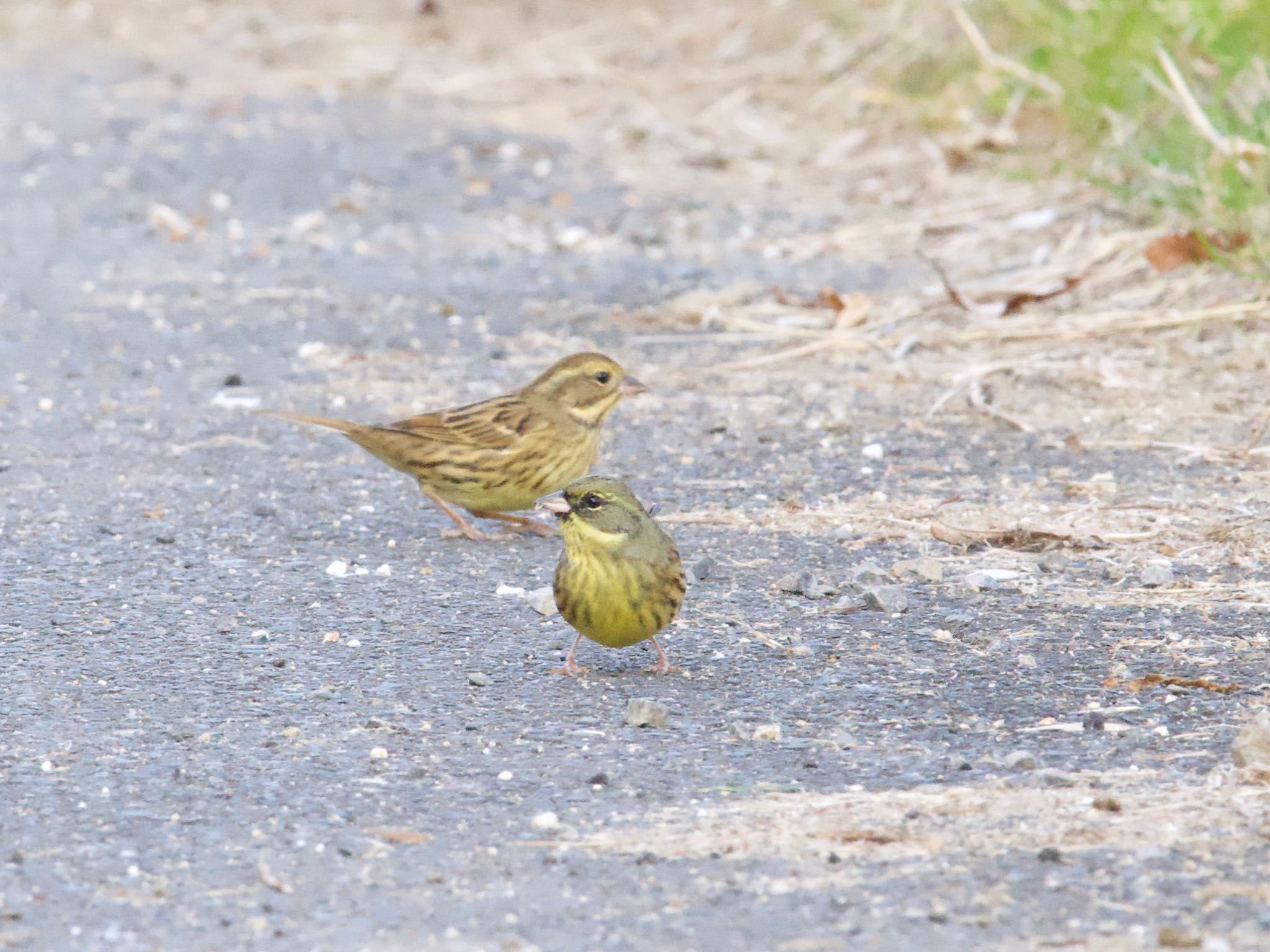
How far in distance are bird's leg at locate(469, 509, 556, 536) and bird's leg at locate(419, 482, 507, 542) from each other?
0.06m

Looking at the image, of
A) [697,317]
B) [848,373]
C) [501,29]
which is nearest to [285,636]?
[848,373]

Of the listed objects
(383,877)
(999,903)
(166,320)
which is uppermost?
(999,903)

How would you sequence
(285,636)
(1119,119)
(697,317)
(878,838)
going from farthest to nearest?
(1119,119), (697,317), (285,636), (878,838)

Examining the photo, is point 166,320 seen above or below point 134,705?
below

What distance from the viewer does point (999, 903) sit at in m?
3.66

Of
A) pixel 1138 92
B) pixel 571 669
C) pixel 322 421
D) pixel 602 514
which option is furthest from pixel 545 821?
pixel 1138 92

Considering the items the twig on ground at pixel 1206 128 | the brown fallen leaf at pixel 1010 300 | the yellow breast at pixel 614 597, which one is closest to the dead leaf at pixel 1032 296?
the brown fallen leaf at pixel 1010 300

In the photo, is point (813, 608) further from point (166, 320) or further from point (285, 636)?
point (166, 320)

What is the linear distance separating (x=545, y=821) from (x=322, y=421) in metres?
2.91

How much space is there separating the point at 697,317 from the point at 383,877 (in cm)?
548

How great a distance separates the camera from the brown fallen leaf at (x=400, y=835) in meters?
4.05

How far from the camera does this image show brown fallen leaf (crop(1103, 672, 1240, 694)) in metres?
4.79

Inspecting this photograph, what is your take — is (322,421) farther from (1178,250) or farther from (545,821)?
(1178,250)

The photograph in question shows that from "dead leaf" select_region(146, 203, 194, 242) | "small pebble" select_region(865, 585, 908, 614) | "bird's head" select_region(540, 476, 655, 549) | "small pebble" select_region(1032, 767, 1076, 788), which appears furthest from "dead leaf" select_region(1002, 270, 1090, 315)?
"dead leaf" select_region(146, 203, 194, 242)
